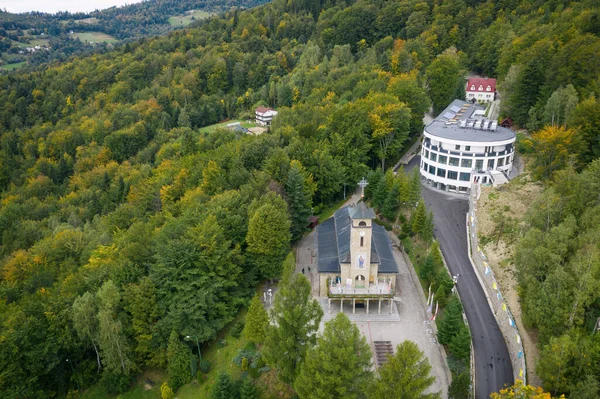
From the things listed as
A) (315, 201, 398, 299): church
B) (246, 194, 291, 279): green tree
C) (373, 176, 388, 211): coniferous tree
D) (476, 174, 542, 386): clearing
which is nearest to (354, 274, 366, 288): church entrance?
(315, 201, 398, 299): church

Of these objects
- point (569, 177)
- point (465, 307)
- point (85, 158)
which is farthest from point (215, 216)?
point (85, 158)

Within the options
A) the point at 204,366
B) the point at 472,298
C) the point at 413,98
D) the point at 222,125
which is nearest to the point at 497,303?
the point at 472,298

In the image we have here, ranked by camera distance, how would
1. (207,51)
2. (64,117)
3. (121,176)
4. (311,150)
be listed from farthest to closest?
(207,51) → (64,117) → (121,176) → (311,150)

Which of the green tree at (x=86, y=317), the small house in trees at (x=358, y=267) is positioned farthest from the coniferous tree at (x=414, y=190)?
the green tree at (x=86, y=317)

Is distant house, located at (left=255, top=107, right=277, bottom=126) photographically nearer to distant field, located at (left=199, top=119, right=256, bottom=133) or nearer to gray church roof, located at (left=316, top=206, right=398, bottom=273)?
distant field, located at (left=199, top=119, right=256, bottom=133)

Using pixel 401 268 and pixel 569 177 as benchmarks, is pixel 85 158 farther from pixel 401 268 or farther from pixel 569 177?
pixel 569 177

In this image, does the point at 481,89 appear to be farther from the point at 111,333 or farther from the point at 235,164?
the point at 111,333
